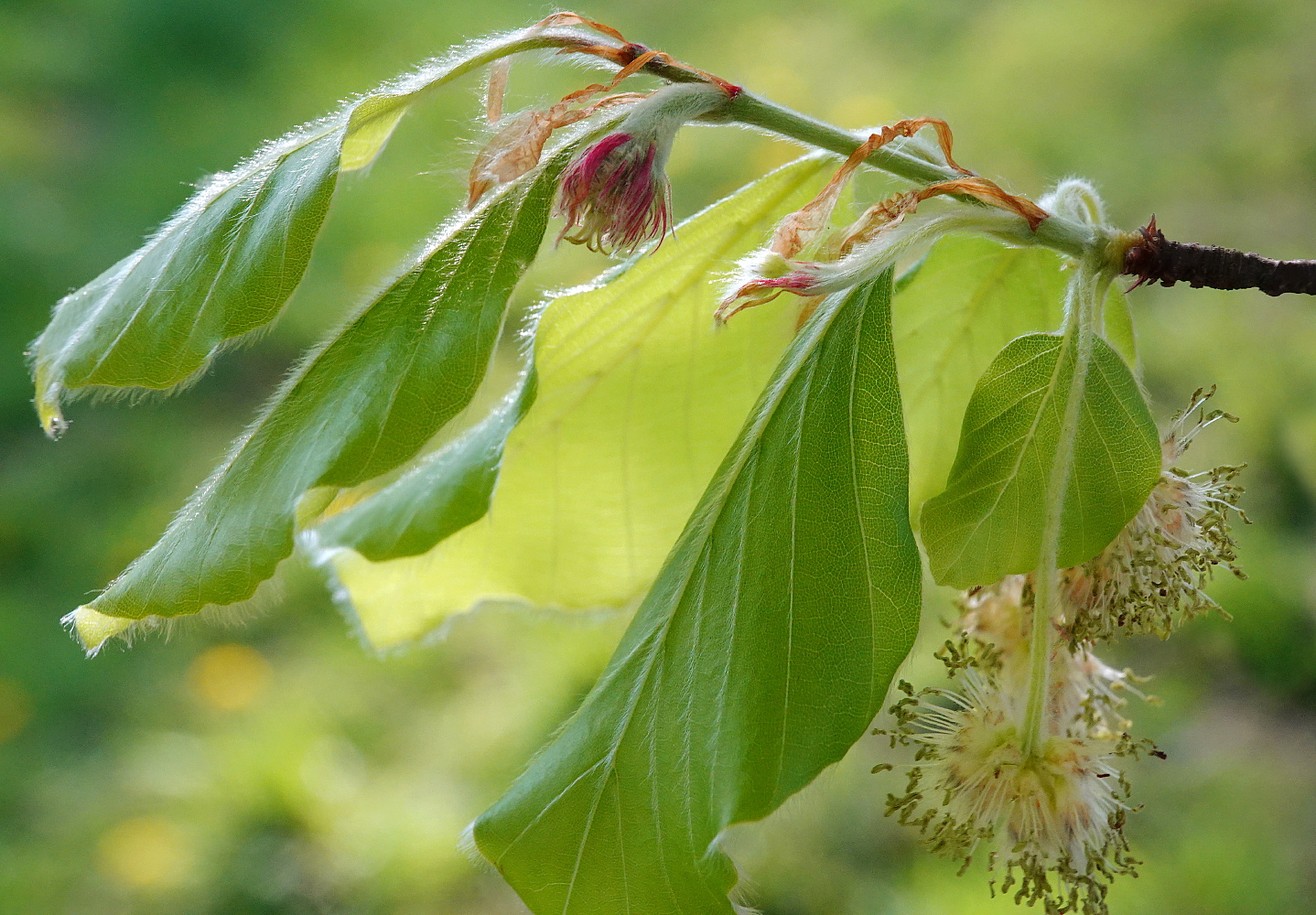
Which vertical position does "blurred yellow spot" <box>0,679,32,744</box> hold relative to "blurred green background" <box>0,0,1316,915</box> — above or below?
below

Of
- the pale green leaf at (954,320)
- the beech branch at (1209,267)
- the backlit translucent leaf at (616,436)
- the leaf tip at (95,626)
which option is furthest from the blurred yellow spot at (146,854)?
the beech branch at (1209,267)

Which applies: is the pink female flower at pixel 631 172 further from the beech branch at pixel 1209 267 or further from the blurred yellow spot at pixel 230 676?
the blurred yellow spot at pixel 230 676

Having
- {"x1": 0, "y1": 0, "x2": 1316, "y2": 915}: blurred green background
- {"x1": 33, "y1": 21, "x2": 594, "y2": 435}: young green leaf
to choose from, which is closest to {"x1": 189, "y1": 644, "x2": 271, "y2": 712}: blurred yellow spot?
{"x1": 0, "y1": 0, "x2": 1316, "y2": 915}: blurred green background

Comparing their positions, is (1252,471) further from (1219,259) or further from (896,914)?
(1219,259)

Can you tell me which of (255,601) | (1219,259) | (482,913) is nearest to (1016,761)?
(1219,259)

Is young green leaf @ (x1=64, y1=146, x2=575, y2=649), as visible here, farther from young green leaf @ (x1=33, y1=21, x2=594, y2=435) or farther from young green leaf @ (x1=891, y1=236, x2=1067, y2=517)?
young green leaf @ (x1=891, y1=236, x2=1067, y2=517)
